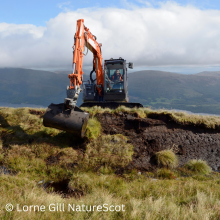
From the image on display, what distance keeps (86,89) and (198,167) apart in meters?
9.92

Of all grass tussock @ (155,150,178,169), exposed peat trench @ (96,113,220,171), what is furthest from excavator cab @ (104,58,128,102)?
grass tussock @ (155,150,178,169)

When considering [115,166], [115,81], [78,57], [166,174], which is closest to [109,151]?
[115,166]

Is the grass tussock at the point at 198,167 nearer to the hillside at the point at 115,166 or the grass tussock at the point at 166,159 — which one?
the hillside at the point at 115,166

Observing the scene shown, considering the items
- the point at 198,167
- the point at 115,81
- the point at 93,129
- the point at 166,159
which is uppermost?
the point at 115,81

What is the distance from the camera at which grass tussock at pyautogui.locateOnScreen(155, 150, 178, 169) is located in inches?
266

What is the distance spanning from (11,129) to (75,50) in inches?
183

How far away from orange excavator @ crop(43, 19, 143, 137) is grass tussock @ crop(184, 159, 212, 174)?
4032mm

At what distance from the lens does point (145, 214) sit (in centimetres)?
340

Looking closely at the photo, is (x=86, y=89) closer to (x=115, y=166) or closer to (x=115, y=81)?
(x=115, y=81)

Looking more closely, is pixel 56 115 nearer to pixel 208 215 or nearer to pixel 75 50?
pixel 75 50

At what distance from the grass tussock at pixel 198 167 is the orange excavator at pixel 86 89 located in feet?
13.2

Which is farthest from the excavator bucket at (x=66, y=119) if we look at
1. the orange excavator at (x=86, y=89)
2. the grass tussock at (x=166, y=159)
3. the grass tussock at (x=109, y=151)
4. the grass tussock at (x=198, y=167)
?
the grass tussock at (x=198, y=167)

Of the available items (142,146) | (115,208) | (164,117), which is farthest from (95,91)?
(115,208)

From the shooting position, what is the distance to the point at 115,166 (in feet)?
21.4
